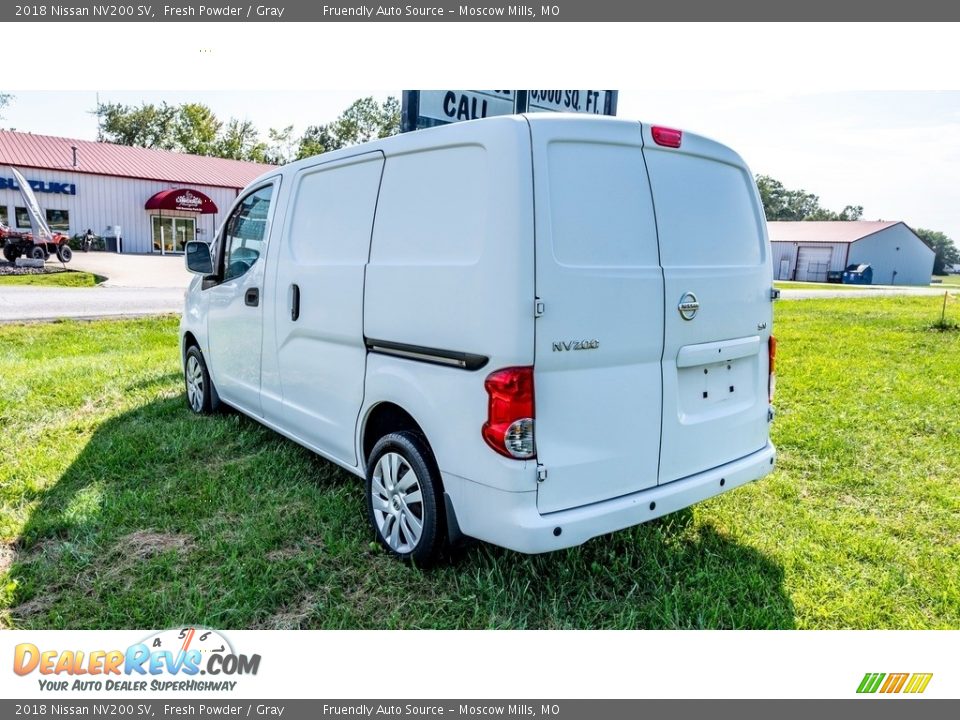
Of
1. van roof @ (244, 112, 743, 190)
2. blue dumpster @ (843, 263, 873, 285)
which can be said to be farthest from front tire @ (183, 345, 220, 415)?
blue dumpster @ (843, 263, 873, 285)

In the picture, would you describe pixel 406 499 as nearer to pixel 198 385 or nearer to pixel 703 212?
pixel 703 212

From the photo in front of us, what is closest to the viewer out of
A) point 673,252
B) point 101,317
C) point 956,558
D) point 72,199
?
point 673,252

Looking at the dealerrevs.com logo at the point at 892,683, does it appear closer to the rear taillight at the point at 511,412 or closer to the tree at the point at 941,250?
the rear taillight at the point at 511,412

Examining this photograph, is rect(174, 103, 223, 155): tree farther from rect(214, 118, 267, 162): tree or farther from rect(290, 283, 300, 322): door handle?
rect(290, 283, 300, 322): door handle

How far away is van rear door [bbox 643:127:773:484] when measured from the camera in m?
3.17

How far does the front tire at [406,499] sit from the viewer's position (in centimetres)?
318

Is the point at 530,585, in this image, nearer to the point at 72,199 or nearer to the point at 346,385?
the point at 346,385

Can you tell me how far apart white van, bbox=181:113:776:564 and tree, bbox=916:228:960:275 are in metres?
63.5

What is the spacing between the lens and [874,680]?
8.73ft

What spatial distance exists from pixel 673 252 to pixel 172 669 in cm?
282

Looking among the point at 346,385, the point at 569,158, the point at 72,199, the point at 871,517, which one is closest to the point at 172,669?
the point at 346,385

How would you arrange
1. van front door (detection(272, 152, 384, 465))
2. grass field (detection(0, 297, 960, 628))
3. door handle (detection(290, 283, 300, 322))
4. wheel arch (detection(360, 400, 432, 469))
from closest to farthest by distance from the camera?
1. grass field (detection(0, 297, 960, 628))
2. wheel arch (detection(360, 400, 432, 469))
3. van front door (detection(272, 152, 384, 465))
4. door handle (detection(290, 283, 300, 322))

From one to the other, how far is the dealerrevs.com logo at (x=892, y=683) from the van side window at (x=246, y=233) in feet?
13.6

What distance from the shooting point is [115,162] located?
34.7 meters
